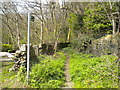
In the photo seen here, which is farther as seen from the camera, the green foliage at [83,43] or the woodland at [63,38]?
the green foliage at [83,43]

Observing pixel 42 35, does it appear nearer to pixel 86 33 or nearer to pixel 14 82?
pixel 86 33

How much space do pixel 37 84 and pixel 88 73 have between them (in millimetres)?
1259

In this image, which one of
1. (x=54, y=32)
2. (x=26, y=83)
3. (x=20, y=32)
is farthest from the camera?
(x=54, y=32)

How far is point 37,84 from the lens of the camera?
6.98 ft

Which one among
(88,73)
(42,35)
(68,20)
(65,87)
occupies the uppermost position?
(68,20)

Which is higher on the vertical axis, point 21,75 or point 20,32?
point 20,32

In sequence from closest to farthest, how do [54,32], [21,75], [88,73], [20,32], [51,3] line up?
1. [21,75]
2. [88,73]
3. [20,32]
4. [51,3]
5. [54,32]

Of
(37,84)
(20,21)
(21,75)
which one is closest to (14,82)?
(21,75)

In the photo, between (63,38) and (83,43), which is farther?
(63,38)

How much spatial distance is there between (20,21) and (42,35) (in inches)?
66.8

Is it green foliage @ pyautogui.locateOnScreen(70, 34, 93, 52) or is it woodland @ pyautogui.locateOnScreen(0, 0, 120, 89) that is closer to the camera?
woodland @ pyautogui.locateOnScreen(0, 0, 120, 89)

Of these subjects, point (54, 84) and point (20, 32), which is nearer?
point (54, 84)

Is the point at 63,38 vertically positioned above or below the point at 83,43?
above

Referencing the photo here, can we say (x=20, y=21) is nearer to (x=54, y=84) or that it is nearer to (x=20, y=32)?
(x=20, y=32)
